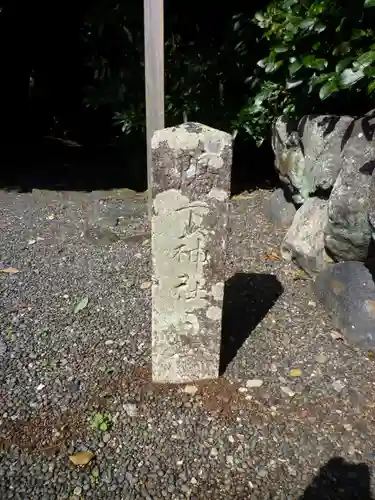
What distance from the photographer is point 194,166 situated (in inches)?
97.7

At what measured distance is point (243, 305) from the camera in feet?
12.2

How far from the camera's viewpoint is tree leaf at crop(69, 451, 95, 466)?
245 cm

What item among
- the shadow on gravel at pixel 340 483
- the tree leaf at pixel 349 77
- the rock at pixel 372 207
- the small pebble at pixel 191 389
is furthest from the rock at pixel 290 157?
the shadow on gravel at pixel 340 483

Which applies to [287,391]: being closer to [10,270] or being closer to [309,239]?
[309,239]

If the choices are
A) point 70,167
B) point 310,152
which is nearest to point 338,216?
point 310,152

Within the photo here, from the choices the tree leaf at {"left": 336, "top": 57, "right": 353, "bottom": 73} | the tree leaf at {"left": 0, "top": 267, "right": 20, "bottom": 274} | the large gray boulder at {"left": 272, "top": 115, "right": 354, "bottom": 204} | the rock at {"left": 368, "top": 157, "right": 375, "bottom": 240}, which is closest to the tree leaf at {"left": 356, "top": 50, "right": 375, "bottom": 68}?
the tree leaf at {"left": 336, "top": 57, "right": 353, "bottom": 73}

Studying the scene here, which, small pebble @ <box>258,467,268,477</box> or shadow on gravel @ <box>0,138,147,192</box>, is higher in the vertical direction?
small pebble @ <box>258,467,268,477</box>

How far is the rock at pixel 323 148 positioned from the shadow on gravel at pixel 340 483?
219 cm

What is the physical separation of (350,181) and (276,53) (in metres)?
1.42

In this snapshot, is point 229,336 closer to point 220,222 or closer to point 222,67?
point 220,222

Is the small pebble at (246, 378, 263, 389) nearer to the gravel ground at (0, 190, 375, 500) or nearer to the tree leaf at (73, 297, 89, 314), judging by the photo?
the gravel ground at (0, 190, 375, 500)

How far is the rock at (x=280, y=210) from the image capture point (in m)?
5.06

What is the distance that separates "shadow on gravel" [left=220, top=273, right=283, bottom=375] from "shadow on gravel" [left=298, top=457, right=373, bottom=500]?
32.1 inches

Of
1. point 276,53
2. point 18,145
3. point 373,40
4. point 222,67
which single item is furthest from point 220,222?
point 18,145
